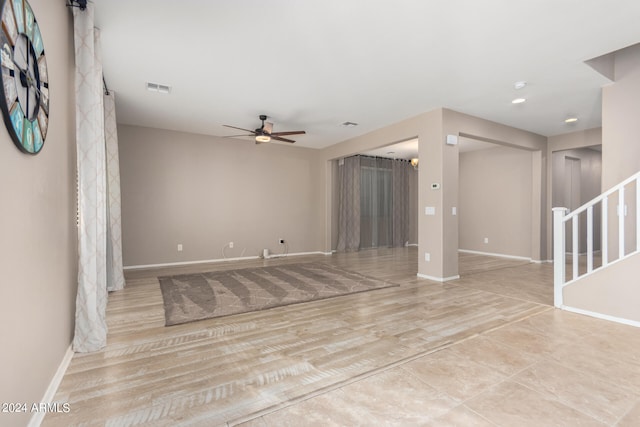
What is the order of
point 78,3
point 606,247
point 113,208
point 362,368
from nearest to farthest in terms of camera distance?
point 362,368 < point 78,3 < point 606,247 < point 113,208

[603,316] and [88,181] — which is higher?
[88,181]

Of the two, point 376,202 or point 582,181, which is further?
point 376,202

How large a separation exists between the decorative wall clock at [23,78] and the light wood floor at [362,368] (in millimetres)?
1505

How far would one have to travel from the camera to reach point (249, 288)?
4.18 meters

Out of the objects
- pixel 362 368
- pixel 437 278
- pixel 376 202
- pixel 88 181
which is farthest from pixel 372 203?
pixel 88 181

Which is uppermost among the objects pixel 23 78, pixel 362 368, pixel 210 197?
pixel 23 78

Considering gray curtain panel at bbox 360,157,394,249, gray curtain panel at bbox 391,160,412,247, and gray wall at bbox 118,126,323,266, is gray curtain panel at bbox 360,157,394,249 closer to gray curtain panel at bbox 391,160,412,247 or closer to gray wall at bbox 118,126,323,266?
gray curtain panel at bbox 391,160,412,247

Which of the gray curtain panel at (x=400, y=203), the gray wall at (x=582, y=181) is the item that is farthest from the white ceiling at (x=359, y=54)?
the gray curtain panel at (x=400, y=203)

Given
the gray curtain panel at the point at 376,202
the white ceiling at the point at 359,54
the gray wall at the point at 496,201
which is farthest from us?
the gray curtain panel at the point at 376,202

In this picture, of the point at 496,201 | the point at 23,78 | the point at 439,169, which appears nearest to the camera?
the point at 23,78

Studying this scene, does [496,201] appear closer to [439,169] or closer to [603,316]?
[439,169]

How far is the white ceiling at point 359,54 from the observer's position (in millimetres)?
2416

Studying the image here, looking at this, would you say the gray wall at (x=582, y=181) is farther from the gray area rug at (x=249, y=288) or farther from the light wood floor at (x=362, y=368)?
the gray area rug at (x=249, y=288)

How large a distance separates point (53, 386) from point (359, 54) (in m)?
3.63
